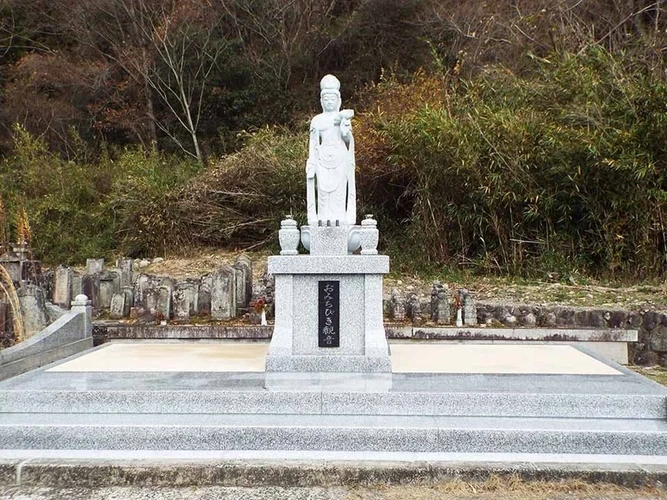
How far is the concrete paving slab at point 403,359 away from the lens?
4590mm

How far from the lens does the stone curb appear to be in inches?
122

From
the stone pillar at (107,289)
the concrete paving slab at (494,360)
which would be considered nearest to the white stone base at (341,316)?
the concrete paving slab at (494,360)

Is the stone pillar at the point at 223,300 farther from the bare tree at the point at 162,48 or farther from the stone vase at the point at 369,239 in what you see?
the bare tree at the point at 162,48

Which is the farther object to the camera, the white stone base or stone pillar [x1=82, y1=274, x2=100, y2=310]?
stone pillar [x1=82, y1=274, x2=100, y2=310]

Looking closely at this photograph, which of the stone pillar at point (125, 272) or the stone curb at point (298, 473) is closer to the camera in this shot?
the stone curb at point (298, 473)

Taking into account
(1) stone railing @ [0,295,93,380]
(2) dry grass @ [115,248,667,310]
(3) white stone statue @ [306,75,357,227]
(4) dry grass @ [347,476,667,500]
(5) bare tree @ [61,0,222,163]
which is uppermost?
(5) bare tree @ [61,0,222,163]

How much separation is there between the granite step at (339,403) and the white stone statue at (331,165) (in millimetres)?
1557

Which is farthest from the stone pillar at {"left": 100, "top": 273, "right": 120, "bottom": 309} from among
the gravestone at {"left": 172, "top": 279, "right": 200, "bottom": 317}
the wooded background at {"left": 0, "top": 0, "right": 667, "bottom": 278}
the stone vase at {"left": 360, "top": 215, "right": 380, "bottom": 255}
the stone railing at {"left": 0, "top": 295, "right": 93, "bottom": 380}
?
the wooded background at {"left": 0, "top": 0, "right": 667, "bottom": 278}

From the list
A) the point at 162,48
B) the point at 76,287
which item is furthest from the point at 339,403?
the point at 162,48

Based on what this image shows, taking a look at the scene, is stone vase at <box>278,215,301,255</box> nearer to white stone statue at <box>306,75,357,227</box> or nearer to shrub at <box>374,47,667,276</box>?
white stone statue at <box>306,75,357,227</box>

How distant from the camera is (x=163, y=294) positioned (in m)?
6.42

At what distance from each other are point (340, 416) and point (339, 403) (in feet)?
0.28

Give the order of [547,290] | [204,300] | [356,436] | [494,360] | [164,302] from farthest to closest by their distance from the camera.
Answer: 1. [547,290]
2. [204,300]
3. [164,302]
4. [494,360]
5. [356,436]

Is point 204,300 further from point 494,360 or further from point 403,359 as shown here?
point 494,360
